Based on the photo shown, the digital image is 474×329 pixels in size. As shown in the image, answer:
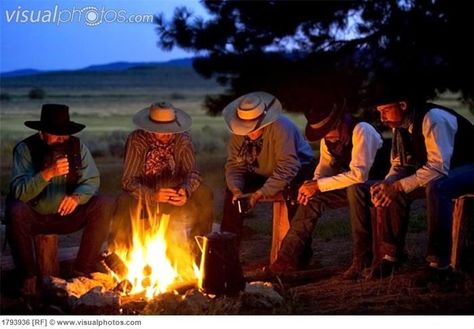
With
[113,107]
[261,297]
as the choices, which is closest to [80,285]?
[261,297]

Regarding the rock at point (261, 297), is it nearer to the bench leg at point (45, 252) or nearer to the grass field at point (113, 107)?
the bench leg at point (45, 252)

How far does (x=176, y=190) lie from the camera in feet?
19.0

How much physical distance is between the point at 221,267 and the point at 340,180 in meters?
0.98

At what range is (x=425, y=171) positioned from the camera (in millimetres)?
5352

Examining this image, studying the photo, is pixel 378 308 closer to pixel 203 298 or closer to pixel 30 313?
pixel 203 298

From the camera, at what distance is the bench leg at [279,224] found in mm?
6047

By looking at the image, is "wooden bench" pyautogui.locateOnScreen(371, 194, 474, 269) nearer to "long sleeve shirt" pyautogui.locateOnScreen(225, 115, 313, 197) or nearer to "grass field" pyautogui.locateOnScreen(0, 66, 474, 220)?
"long sleeve shirt" pyautogui.locateOnScreen(225, 115, 313, 197)

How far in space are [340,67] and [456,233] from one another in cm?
378

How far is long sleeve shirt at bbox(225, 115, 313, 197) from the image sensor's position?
591 centimetres

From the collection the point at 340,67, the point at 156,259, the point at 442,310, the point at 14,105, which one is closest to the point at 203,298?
the point at 156,259

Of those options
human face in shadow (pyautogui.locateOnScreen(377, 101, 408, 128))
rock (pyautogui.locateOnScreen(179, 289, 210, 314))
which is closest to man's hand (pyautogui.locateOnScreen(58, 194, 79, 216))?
rock (pyautogui.locateOnScreen(179, 289, 210, 314))

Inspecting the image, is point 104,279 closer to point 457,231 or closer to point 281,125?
point 281,125

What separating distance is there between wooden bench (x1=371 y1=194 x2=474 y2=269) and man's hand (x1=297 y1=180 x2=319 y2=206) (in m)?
0.41

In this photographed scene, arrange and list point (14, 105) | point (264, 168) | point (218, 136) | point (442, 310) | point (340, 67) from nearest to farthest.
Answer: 1. point (442, 310)
2. point (264, 168)
3. point (340, 67)
4. point (218, 136)
5. point (14, 105)
